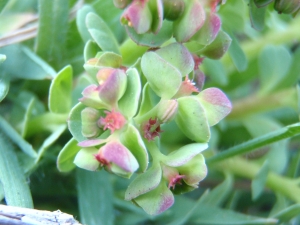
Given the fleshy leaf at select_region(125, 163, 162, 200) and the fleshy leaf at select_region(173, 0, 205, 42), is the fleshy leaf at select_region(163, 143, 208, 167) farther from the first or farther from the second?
the fleshy leaf at select_region(173, 0, 205, 42)

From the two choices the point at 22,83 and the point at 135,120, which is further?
the point at 22,83

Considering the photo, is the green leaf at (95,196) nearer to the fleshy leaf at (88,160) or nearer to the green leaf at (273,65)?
the fleshy leaf at (88,160)

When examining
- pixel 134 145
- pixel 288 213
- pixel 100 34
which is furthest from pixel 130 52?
pixel 288 213

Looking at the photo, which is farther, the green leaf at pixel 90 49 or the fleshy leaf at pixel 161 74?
the green leaf at pixel 90 49

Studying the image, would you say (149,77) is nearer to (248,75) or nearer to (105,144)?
(105,144)

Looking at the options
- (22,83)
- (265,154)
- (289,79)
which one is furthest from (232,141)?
(22,83)

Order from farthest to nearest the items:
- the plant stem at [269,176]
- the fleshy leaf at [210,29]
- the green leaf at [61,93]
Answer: the plant stem at [269,176] < the green leaf at [61,93] < the fleshy leaf at [210,29]

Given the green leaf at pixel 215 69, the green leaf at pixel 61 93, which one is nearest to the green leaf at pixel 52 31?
the green leaf at pixel 61 93

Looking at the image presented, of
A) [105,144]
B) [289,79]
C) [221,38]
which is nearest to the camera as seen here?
[105,144]
